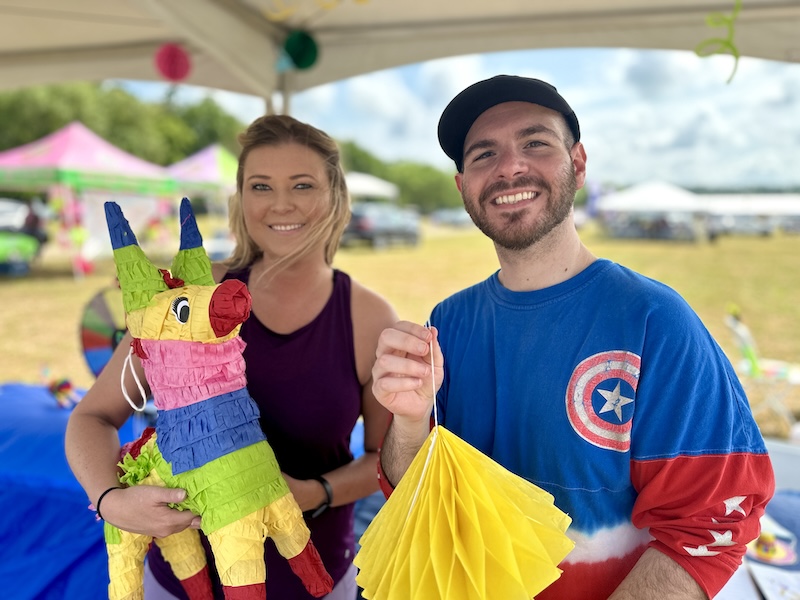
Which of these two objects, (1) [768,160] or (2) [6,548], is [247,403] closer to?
(2) [6,548]

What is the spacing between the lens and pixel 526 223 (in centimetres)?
105

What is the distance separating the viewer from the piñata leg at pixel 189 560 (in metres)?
1.07

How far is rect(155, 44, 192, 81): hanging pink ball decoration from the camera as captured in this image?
2.85 meters

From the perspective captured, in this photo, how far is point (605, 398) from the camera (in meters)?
0.96

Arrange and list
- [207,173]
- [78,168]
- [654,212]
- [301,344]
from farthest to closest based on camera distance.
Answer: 1. [654,212]
2. [207,173]
3. [78,168]
4. [301,344]

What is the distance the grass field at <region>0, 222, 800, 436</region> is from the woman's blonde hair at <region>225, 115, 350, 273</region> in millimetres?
4060

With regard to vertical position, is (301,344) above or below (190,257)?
below

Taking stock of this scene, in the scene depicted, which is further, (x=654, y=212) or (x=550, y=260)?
(x=654, y=212)

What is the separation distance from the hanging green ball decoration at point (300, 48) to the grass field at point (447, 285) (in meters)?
3.56

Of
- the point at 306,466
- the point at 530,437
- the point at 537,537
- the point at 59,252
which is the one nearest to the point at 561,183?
the point at 530,437

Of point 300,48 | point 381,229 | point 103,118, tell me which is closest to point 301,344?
point 300,48

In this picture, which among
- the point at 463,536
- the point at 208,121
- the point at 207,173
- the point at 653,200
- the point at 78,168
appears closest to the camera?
the point at 463,536

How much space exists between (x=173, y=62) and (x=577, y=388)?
2.79m

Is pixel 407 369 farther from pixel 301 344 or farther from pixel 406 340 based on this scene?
pixel 301 344
